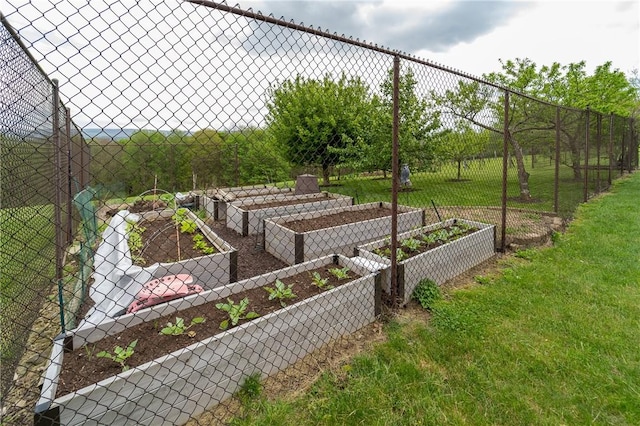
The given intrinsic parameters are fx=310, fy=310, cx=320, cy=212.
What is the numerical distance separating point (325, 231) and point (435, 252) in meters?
1.46

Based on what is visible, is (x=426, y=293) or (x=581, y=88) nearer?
(x=426, y=293)

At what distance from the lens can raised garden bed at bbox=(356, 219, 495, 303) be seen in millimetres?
2715

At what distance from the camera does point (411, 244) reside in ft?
10.8

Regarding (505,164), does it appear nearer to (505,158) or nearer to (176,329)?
(505,158)

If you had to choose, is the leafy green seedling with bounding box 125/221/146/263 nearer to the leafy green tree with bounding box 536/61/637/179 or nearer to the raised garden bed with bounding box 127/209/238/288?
the raised garden bed with bounding box 127/209/238/288

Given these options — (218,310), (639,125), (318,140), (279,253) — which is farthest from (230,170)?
(639,125)

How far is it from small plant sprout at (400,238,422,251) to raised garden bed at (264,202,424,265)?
1.00 metres

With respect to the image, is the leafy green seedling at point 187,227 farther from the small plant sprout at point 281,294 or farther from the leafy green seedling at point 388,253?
the leafy green seedling at point 388,253

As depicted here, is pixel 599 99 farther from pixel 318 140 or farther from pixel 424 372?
pixel 424 372

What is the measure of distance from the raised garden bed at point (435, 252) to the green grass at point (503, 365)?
0.27 meters

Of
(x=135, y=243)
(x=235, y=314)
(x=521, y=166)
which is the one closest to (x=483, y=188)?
(x=521, y=166)

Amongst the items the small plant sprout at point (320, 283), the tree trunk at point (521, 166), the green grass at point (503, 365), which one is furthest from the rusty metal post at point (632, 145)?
the small plant sprout at point (320, 283)

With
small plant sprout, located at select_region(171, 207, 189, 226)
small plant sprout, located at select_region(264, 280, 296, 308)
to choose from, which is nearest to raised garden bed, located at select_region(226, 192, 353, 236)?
small plant sprout, located at select_region(171, 207, 189, 226)

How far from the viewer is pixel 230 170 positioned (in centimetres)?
903
